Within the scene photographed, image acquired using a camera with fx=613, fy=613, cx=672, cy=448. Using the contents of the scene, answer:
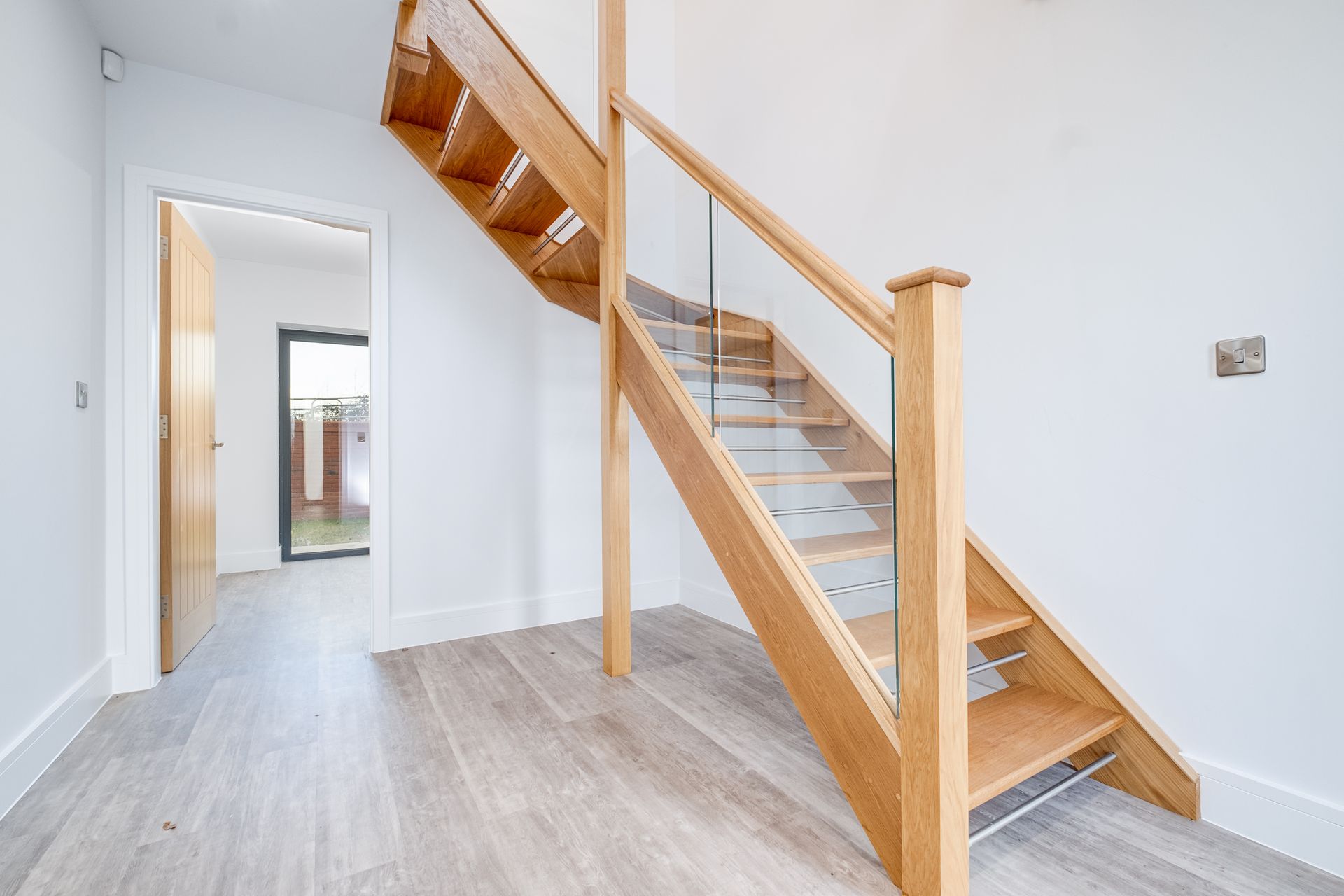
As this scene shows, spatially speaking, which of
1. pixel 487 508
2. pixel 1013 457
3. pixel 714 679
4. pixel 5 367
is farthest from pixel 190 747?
pixel 1013 457

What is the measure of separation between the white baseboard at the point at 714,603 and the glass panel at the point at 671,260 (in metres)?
1.41

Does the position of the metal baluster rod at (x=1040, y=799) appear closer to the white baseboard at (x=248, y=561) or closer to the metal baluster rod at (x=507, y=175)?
the metal baluster rod at (x=507, y=175)

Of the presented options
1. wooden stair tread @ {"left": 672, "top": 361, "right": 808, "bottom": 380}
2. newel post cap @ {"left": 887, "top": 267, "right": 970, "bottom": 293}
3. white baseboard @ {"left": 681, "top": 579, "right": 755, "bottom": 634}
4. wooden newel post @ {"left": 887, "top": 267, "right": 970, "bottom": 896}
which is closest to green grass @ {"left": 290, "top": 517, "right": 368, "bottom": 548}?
white baseboard @ {"left": 681, "top": 579, "right": 755, "bottom": 634}

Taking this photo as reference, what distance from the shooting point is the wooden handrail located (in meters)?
1.34

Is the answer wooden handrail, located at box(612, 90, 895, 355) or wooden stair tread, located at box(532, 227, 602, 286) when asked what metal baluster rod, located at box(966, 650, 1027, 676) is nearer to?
wooden handrail, located at box(612, 90, 895, 355)

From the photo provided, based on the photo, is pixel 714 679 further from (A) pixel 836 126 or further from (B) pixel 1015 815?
(A) pixel 836 126

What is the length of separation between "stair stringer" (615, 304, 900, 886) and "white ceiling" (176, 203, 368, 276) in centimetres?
277

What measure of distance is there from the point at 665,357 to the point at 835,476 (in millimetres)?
796

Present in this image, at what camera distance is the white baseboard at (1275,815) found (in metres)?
1.32

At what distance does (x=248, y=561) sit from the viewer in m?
4.82

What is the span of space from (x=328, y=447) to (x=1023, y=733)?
5.54m

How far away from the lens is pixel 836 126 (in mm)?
2570

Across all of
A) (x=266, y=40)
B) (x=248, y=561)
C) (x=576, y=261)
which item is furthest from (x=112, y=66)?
(x=248, y=561)

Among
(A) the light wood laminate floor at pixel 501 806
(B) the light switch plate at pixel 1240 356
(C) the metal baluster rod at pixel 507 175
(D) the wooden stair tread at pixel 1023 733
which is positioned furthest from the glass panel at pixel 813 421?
(C) the metal baluster rod at pixel 507 175
